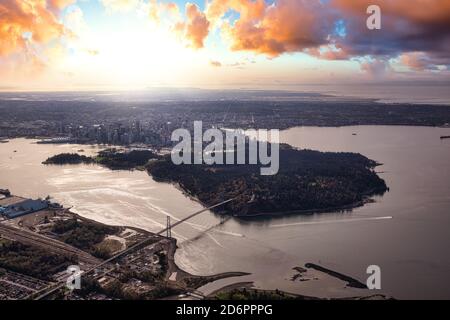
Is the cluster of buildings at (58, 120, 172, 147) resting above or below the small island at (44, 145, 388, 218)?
above

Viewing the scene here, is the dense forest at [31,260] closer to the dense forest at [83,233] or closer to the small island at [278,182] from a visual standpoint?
the dense forest at [83,233]

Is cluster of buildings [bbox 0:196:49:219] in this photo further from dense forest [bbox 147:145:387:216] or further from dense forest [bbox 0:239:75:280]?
dense forest [bbox 147:145:387:216]

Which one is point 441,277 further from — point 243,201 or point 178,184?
point 178,184

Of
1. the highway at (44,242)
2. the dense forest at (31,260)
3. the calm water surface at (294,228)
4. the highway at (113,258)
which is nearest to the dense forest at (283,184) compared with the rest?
the calm water surface at (294,228)

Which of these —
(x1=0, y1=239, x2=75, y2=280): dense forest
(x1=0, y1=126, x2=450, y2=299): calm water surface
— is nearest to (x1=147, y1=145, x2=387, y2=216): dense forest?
(x1=0, y1=126, x2=450, y2=299): calm water surface

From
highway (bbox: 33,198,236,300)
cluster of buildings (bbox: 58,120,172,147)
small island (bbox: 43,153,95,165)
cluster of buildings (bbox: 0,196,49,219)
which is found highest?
cluster of buildings (bbox: 58,120,172,147)
